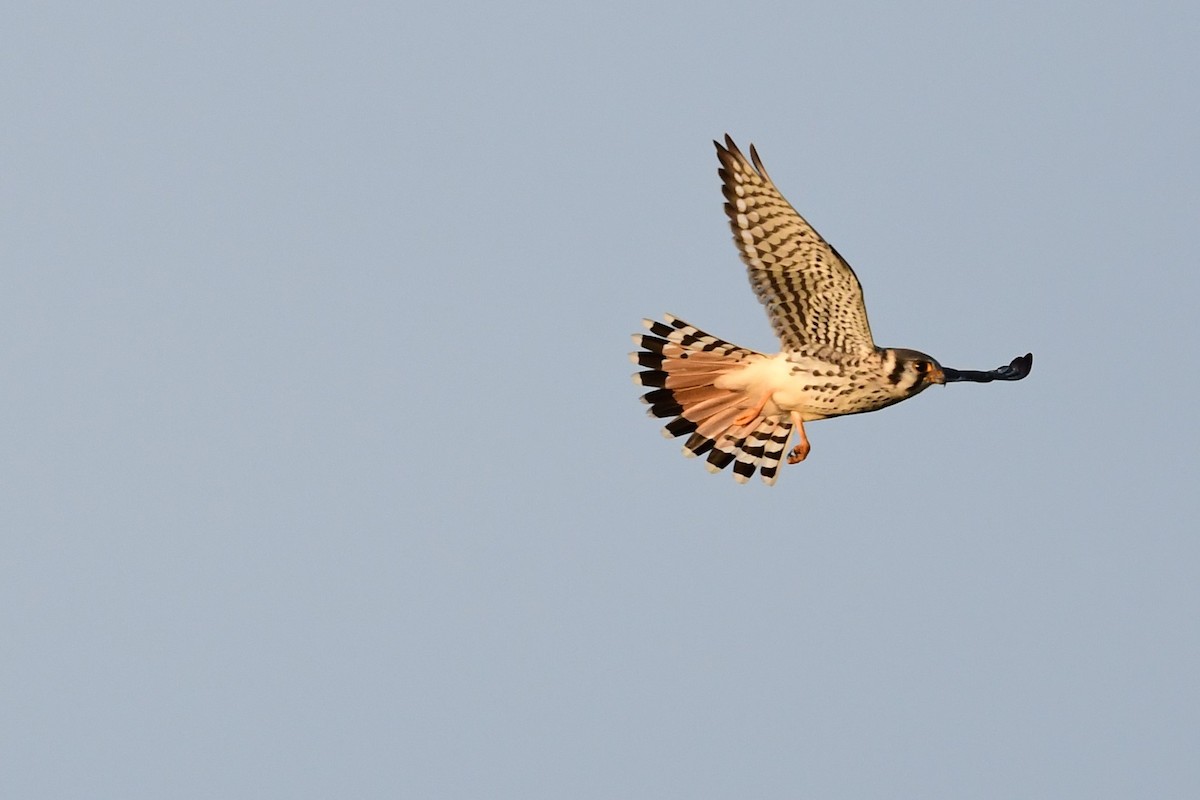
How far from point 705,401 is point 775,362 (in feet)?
3.16

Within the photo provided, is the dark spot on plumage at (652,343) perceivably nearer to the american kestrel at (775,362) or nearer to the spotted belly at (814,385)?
the american kestrel at (775,362)

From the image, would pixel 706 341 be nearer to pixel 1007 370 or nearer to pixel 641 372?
pixel 641 372

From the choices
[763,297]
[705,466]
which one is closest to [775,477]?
[705,466]

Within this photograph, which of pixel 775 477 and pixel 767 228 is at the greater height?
pixel 767 228

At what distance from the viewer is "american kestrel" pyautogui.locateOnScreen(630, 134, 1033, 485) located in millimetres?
16375

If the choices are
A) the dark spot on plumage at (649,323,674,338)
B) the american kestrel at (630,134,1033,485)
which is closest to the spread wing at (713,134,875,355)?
the american kestrel at (630,134,1033,485)

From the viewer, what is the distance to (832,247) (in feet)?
53.8

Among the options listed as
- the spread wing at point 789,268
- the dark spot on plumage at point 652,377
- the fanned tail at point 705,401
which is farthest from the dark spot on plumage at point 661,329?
the spread wing at point 789,268

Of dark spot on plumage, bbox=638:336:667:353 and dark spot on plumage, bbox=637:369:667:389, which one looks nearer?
dark spot on plumage, bbox=638:336:667:353

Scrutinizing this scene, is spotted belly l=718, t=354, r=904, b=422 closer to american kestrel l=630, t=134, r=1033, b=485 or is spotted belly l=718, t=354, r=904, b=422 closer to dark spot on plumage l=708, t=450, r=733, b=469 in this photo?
american kestrel l=630, t=134, r=1033, b=485

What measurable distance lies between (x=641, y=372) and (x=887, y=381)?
214cm

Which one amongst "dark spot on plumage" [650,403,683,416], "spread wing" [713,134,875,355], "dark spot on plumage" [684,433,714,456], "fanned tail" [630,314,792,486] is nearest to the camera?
"spread wing" [713,134,875,355]

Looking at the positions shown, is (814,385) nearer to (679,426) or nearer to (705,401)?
(705,401)

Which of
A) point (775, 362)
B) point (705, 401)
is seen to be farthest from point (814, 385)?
point (705, 401)
